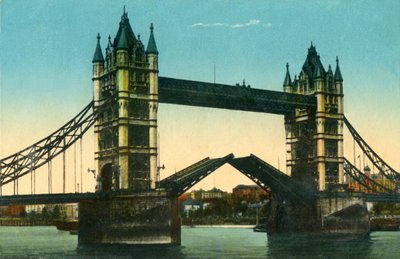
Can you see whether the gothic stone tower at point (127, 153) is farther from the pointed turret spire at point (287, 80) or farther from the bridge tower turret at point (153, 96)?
the pointed turret spire at point (287, 80)

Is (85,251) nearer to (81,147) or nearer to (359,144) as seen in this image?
(81,147)

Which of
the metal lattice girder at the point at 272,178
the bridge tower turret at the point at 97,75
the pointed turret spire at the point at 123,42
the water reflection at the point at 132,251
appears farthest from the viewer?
the metal lattice girder at the point at 272,178

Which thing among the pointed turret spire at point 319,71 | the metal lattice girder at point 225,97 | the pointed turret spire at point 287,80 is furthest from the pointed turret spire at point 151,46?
the pointed turret spire at point 287,80

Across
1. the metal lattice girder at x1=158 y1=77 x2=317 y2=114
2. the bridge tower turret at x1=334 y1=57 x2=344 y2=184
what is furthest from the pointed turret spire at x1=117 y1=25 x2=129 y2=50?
the bridge tower turret at x1=334 y1=57 x2=344 y2=184

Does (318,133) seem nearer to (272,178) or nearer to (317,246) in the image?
(272,178)

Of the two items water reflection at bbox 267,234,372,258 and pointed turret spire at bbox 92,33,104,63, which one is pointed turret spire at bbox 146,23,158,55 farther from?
water reflection at bbox 267,234,372,258

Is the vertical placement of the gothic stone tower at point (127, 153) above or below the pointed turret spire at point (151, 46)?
below
